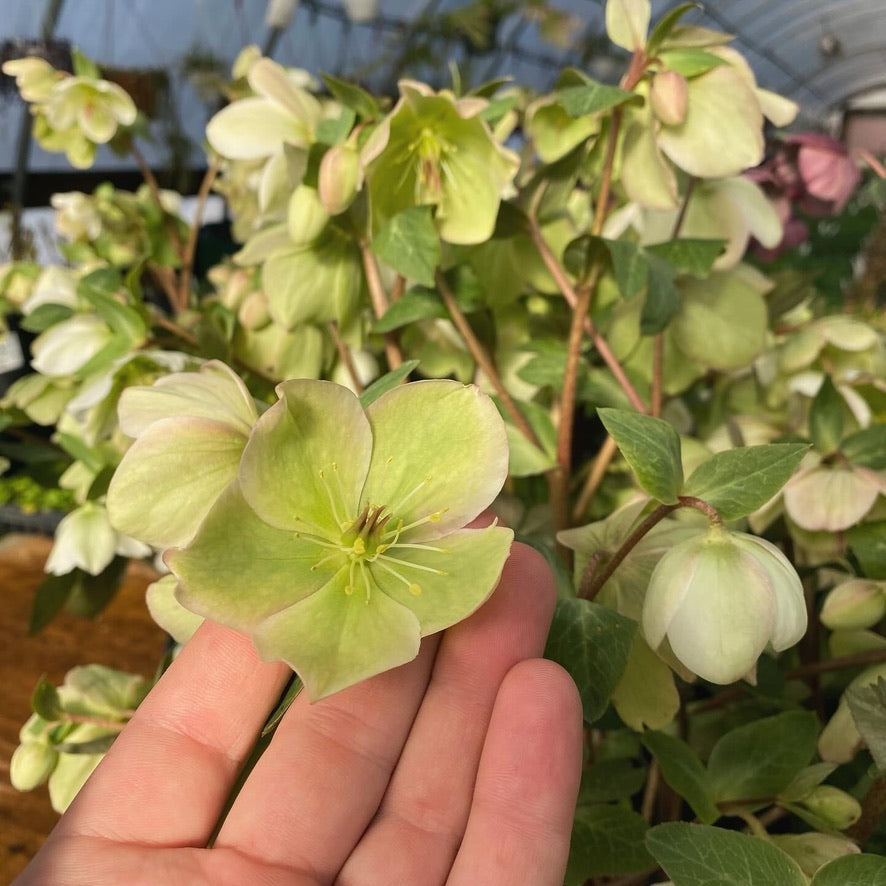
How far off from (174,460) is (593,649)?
0.18m

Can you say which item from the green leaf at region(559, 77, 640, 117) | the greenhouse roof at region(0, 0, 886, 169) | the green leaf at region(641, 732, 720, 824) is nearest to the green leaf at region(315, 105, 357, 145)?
the green leaf at region(559, 77, 640, 117)

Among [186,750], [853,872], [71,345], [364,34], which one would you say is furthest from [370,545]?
[364,34]

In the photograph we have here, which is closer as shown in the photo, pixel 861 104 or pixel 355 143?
pixel 355 143

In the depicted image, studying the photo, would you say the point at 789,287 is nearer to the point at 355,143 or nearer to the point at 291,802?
the point at 355,143

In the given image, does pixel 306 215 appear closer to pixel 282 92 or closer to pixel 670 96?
pixel 282 92

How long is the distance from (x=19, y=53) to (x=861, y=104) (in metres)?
8.73

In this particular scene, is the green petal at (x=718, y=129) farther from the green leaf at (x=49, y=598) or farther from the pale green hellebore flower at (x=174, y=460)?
the green leaf at (x=49, y=598)

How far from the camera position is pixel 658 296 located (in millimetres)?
440

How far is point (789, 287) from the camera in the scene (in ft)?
2.00

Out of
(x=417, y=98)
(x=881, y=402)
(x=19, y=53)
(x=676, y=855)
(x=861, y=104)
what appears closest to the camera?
(x=676, y=855)

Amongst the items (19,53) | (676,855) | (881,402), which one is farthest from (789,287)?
(19,53)

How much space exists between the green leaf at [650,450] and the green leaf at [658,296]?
0.14m

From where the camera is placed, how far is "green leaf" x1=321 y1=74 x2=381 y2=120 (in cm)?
44

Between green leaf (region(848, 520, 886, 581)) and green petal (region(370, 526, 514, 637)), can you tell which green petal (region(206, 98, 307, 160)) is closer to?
green petal (region(370, 526, 514, 637))
